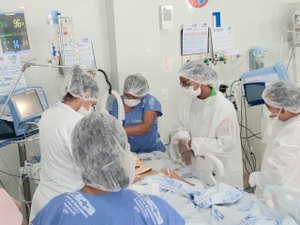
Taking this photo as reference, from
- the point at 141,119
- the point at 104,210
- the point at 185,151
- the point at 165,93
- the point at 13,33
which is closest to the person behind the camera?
the point at 104,210

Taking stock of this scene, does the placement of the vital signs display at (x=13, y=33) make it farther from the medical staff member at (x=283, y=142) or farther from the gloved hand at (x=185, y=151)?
A: the medical staff member at (x=283, y=142)

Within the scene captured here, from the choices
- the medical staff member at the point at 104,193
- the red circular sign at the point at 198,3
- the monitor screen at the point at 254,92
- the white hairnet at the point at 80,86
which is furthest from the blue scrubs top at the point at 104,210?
the red circular sign at the point at 198,3

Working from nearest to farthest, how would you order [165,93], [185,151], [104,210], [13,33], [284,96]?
[104,210], [284,96], [185,151], [13,33], [165,93]

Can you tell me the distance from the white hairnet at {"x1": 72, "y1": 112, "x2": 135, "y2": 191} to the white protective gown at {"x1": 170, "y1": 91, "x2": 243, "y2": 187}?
1433 mm

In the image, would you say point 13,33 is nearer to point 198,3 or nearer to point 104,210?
point 198,3

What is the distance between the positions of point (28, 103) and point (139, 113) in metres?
0.80

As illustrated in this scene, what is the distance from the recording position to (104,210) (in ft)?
3.91

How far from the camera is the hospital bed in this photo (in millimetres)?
1853

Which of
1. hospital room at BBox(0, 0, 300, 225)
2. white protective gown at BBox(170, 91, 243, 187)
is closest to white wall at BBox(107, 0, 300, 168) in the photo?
hospital room at BBox(0, 0, 300, 225)

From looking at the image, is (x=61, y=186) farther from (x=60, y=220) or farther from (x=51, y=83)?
(x=51, y=83)

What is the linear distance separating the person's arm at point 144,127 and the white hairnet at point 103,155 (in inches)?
64.3

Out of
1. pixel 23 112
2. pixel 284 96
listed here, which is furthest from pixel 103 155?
pixel 23 112

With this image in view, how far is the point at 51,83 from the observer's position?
3191mm

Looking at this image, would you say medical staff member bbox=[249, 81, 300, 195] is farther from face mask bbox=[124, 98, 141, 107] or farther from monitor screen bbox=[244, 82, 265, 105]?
face mask bbox=[124, 98, 141, 107]
